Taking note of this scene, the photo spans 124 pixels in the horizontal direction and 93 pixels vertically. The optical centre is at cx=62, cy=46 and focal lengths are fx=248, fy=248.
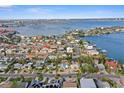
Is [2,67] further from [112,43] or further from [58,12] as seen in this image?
[112,43]

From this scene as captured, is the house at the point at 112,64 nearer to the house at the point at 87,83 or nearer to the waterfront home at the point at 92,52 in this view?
the waterfront home at the point at 92,52

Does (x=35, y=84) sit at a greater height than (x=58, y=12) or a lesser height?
lesser

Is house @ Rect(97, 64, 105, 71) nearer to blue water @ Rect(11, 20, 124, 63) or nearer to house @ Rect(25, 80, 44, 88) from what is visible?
blue water @ Rect(11, 20, 124, 63)

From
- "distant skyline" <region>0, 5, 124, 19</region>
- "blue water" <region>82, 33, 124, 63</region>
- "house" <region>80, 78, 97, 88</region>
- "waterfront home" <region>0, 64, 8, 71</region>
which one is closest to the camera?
"house" <region>80, 78, 97, 88</region>

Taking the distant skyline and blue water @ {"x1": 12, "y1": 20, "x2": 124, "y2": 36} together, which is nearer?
the distant skyline

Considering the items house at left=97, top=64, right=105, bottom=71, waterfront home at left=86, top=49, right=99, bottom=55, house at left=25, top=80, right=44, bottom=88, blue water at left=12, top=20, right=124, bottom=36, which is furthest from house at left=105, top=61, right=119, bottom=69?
house at left=25, top=80, right=44, bottom=88

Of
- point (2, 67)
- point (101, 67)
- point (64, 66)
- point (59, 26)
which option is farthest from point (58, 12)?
point (2, 67)

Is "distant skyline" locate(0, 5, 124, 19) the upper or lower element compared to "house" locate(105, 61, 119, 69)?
upper
